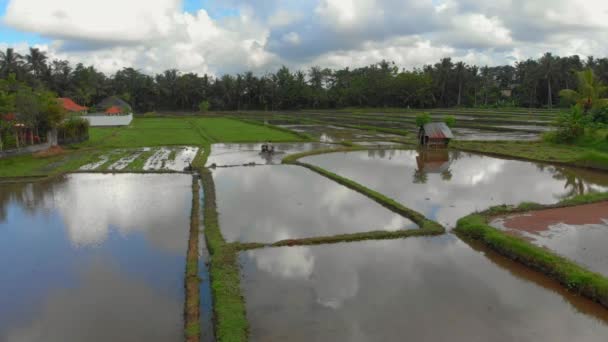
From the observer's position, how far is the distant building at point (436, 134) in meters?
22.5

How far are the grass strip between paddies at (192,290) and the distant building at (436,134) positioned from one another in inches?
628

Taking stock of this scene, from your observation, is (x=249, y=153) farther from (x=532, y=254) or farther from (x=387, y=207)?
(x=532, y=254)

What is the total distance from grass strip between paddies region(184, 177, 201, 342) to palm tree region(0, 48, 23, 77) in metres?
44.2

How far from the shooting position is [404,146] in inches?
917

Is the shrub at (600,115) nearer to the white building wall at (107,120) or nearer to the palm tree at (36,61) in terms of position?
the white building wall at (107,120)

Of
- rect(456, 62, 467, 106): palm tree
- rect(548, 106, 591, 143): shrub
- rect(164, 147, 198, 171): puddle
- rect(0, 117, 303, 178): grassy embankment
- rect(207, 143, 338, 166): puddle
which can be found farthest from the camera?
rect(456, 62, 467, 106): palm tree

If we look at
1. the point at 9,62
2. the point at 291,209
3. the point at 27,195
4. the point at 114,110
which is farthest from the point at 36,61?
the point at 291,209

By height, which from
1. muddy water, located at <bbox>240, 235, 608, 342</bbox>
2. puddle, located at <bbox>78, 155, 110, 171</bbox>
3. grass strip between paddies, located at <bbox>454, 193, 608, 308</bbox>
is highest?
puddle, located at <bbox>78, 155, 110, 171</bbox>

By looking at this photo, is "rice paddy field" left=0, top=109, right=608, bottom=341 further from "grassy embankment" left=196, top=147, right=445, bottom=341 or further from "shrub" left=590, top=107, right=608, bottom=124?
"shrub" left=590, top=107, right=608, bottom=124

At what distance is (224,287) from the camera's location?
658 centimetres

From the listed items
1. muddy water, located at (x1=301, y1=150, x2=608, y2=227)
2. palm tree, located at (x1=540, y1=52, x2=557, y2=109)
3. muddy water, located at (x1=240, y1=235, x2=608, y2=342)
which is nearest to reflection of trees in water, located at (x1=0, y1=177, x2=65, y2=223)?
muddy water, located at (x1=240, y1=235, x2=608, y2=342)

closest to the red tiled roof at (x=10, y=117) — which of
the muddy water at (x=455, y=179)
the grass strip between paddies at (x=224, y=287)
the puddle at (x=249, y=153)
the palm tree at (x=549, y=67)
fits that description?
the puddle at (x=249, y=153)

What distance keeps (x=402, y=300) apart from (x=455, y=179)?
9.37 meters

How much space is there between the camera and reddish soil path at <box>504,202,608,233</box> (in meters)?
9.55
